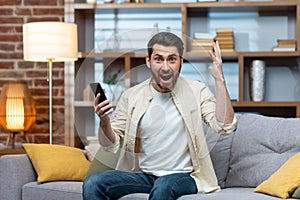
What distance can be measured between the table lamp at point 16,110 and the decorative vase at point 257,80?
1.74 metres

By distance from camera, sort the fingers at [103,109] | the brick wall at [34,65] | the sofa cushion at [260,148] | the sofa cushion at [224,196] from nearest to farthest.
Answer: the fingers at [103,109], the sofa cushion at [224,196], the sofa cushion at [260,148], the brick wall at [34,65]

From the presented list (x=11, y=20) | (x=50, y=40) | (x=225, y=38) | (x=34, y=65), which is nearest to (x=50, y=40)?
(x=50, y=40)

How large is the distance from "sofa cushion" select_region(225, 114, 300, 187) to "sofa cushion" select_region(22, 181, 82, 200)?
83cm

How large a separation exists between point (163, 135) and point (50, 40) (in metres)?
1.84

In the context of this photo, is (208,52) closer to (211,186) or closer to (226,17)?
(211,186)

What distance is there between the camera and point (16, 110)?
5.25 metres

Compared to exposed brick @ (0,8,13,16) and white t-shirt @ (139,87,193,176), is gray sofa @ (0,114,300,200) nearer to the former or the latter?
white t-shirt @ (139,87,193,176)

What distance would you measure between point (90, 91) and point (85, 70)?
0.19m

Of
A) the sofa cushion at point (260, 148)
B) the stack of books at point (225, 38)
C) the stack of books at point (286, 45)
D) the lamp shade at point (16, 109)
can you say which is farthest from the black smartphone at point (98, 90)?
the stack of books at point (286, 45)

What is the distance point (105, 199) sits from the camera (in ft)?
10.4

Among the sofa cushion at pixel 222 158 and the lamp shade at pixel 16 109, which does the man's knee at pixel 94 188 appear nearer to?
the sofa cushion at pixel 222 158

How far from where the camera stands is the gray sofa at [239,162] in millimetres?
3594

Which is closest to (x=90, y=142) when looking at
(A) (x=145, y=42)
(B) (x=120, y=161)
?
(B) (x=120, y=161)

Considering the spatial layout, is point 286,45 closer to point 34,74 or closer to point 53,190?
point 34,74
